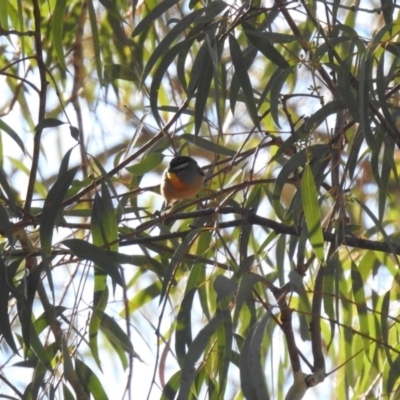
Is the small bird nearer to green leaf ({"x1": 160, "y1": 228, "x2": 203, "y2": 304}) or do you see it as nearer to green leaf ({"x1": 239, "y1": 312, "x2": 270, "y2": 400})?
green leaf ({"x1": 160, "y1": 228, "x2": 203, "y2": 304})

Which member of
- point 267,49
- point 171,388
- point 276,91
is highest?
point 267,49

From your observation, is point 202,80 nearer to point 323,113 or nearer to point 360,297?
point 323,113

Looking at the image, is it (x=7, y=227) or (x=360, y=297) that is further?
(x=360, y=297)

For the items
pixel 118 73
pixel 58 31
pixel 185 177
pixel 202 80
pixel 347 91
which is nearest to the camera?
pixel 347 91

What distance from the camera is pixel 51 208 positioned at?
5.40 feet

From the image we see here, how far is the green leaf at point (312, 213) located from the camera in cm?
156

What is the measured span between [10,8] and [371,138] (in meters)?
1.07

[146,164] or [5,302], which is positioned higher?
[146,164]

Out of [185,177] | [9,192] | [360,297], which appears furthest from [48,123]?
[360,297]

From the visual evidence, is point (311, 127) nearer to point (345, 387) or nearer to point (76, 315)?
point (76, 315)

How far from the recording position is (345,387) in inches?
85.5

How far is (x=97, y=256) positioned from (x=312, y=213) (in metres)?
0.37

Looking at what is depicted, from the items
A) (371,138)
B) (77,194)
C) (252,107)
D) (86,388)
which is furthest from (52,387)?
(371,138)

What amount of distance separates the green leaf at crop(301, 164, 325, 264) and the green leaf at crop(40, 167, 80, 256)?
42cm
